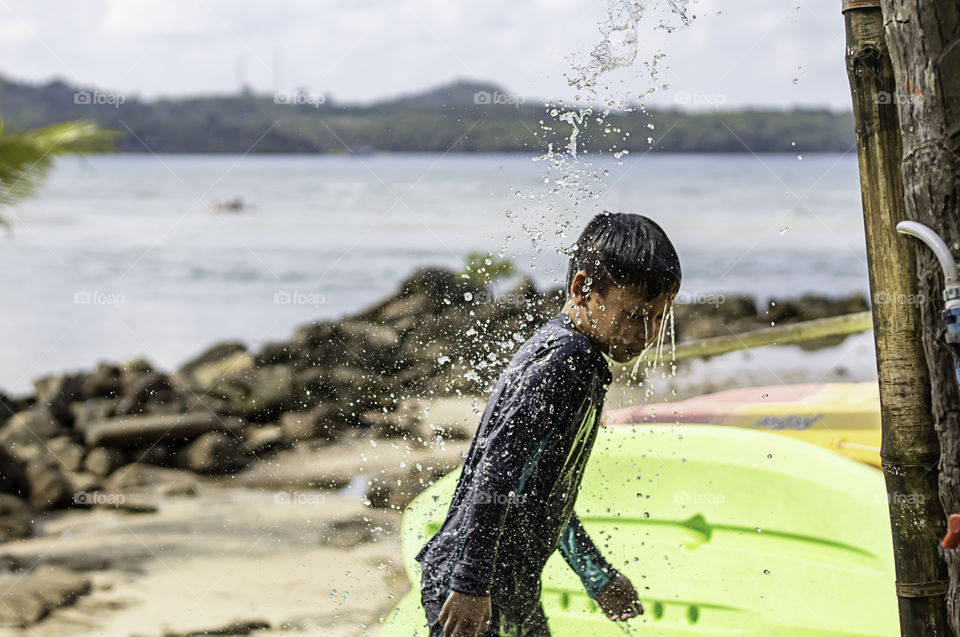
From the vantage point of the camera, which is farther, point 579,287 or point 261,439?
point 261,439

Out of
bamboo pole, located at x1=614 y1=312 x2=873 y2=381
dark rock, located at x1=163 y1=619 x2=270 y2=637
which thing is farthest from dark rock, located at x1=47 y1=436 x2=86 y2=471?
bamboo pole, located at x1=614 y1=312 x2=873 y2=381

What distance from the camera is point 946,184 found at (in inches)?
77.2

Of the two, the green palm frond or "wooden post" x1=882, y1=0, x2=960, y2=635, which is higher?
the green palm frond

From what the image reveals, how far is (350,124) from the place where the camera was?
23.2 m

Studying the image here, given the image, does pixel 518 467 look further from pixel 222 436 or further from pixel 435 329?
pixel 435 329

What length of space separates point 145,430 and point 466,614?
6.26 m

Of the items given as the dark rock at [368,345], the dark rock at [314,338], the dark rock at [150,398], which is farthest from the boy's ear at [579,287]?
the dark rock at [314,338]

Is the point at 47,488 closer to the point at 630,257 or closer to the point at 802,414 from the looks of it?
the point at 802,414

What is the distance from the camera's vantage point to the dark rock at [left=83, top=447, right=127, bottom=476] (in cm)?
720

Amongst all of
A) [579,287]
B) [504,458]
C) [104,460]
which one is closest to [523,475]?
[504,458]

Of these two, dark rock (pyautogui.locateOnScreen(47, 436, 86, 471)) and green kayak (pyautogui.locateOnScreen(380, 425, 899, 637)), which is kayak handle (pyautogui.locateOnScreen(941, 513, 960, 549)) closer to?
green kayak (pyautogui.locateOnScreen(380, 425, 899, 637))

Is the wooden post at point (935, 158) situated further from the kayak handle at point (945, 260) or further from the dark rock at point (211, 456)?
the dark rock at point (211, 456)

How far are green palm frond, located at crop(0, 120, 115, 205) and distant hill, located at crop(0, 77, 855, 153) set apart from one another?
1.39 ft

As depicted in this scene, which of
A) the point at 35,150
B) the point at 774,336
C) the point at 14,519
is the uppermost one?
the point at 35,150
